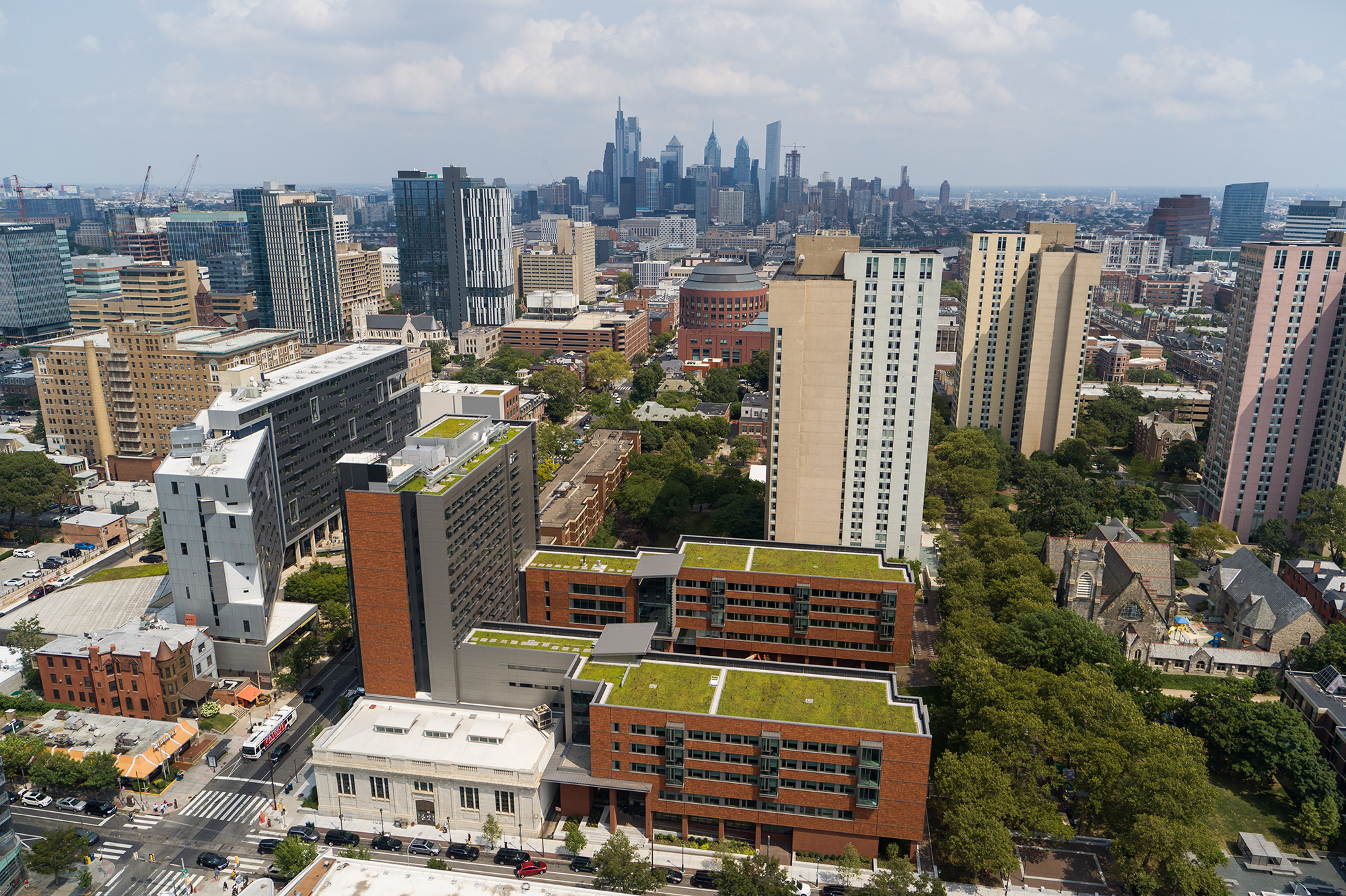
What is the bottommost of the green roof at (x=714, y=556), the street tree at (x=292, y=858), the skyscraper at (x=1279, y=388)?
the street tree at (x=292, y=858)

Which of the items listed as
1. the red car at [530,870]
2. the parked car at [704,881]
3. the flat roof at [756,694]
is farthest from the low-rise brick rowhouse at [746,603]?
the parked car at [704,881]

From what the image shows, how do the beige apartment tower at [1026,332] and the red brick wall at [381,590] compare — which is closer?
the red brick wall at [381,590]

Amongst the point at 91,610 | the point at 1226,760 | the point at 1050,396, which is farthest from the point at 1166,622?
the point at 91,610

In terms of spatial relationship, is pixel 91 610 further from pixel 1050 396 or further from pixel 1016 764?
pixel 1050 396

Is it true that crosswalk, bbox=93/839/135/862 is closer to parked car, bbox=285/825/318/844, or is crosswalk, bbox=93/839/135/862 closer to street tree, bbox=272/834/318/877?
parked car, bbox=285/825/318/844

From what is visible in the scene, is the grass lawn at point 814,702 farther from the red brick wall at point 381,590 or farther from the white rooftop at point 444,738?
the red brick wall at point 381,590

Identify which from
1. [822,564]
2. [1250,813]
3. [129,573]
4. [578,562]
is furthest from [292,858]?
[1250,813]

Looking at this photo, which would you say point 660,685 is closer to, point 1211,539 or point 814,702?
point 814,702
